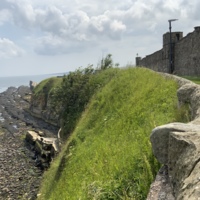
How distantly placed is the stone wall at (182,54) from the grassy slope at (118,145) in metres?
5.29

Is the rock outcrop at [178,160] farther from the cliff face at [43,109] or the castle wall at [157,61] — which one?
the cliff face at [43,109]

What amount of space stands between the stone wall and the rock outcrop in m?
23.0

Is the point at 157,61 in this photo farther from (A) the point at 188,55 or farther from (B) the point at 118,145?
(B) the point at 118,145

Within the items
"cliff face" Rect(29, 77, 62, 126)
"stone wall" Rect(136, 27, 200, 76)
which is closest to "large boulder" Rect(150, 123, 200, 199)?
"stone wall" Rect(136, 27, 200, 76)

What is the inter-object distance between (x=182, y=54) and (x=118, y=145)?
70.6 ft

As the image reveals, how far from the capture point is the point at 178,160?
516 centimetres

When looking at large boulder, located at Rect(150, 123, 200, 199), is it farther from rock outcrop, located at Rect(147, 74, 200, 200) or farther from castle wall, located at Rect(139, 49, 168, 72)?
castle wall, located at Rect(139, 49, 168, 72)

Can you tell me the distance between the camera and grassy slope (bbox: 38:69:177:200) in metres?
8.32

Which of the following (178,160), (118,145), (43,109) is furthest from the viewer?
(43,109)

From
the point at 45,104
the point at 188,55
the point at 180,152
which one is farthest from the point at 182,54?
the point at 45,104

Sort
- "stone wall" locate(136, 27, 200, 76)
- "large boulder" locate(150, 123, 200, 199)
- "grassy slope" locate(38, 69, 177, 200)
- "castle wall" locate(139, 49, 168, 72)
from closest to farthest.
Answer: "large boulder" locate(150, 123, 200, 199), "grassy slope" locate(38, 69, 177, 200), "stone wall" locate(136, 27, 200, 76), "castle wall" locate(139, 49, 168, 72)

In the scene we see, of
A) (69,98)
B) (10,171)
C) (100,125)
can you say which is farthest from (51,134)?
(100,125)

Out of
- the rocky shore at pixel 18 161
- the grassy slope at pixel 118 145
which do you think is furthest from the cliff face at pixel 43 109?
the grassy slope at pixel 118 145

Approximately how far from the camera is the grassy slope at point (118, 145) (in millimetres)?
8320
